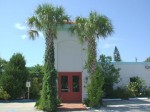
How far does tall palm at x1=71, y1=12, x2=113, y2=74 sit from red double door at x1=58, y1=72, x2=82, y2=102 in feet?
10.2

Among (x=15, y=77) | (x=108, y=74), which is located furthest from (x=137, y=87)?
(x=15, y=77)

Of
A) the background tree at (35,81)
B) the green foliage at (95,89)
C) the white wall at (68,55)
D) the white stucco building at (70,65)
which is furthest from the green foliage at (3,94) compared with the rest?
the green foliage at (95,89)

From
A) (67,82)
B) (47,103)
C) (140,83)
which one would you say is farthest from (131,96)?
(47,103)

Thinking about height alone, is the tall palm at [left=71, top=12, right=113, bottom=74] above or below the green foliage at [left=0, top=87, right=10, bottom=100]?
above

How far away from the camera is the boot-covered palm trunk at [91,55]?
26094mm

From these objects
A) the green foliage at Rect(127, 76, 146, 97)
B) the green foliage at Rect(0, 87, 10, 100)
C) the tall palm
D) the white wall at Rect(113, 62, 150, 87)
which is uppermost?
the tall palm

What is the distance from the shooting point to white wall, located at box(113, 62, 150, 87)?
36906mm

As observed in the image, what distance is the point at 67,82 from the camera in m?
29.2

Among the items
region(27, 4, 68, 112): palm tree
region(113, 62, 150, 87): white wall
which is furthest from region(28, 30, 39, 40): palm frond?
region(113, 62, 150, 87): white wall

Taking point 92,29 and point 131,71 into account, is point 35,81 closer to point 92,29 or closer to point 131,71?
point 131,71

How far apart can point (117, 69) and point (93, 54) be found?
9143 mm

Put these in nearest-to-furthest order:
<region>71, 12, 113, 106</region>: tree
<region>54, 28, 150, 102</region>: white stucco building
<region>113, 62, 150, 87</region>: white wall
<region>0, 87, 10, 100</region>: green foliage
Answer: <region>71, 12, 113, 106</region>: tree, <region>54, 28, 150, 102</region>: white stucco building, <region>0, 87, 10, 100</region>: green foliage, <region>113, 62, 150, 87</region>: white wall

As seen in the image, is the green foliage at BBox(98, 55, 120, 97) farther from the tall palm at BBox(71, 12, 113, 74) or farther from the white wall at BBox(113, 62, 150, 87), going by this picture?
the tall palm at BBox(71, 12, 113, 74)

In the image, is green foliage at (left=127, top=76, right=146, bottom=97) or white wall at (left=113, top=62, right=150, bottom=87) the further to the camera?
white wall at (left=113, top=62, right=150, bottom=87)
